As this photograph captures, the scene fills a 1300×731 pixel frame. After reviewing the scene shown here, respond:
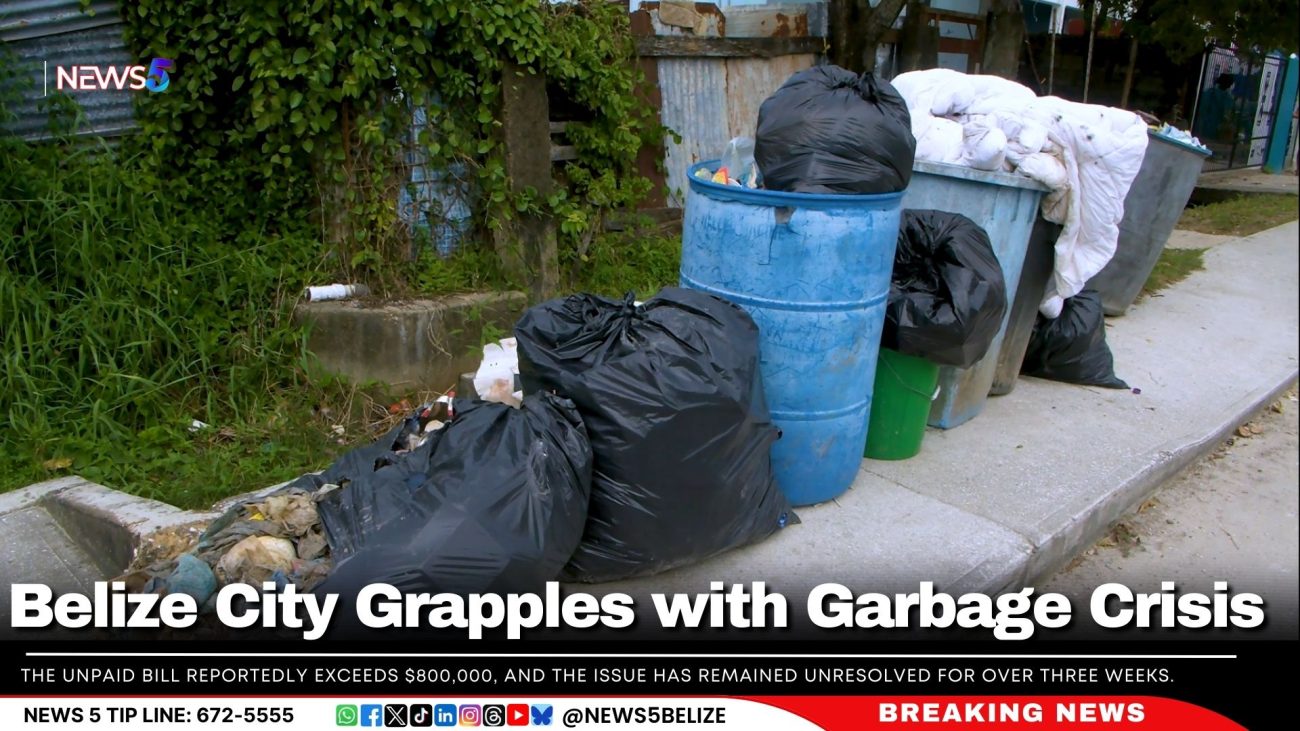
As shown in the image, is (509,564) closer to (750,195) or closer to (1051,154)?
(750,195)

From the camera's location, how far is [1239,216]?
1056cm

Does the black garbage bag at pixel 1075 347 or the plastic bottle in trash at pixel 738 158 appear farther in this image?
the black garbage bag at pixel 1075 347

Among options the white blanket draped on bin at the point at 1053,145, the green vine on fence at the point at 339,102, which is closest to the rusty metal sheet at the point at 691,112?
the green vine on fence at the point at 339,102

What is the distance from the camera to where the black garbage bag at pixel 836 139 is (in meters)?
3.21

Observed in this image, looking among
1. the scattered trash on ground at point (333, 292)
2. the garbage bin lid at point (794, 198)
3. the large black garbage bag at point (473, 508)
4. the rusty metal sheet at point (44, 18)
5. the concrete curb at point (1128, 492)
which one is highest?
the rusty metal sheet at point (44, 18)

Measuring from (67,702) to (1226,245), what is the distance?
31.6 feet

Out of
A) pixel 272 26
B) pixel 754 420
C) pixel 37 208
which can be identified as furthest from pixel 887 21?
pixel 37 208

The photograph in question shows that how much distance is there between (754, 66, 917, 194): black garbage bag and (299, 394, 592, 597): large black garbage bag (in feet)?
3.78

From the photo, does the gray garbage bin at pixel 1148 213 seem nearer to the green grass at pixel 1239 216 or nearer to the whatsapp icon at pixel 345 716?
the green grass at pixel 1239 216

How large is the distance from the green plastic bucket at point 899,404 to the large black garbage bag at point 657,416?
3.12 feet

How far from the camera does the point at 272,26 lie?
13.0 ft

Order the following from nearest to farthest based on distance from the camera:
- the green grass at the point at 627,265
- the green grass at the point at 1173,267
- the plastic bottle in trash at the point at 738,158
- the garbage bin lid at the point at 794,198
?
the garbage bin lid at the point at 794,198 < the plastic bottle in trash at the point at 738,158 < the green grass at the point at 627,265 < the green grass at the point at 1173,267

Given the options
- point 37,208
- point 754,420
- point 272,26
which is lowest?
point 754,420

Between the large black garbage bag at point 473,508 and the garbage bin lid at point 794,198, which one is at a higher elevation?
the garbage bin lid at point 794,198
